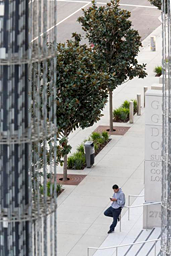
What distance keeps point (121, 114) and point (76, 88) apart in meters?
8.26

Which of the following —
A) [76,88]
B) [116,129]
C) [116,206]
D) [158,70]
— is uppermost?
[158,70]

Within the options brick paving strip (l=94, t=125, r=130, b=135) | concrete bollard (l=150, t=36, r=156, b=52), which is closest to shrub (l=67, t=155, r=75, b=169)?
brick paving strip (l=94, t=125, r=130, b=135)

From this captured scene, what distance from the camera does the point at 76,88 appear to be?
2417 centimetres

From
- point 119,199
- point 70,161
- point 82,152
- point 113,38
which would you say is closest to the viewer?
point 119,199

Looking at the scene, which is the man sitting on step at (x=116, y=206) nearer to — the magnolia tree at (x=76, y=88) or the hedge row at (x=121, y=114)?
the magnolia tree at (x=76, y=88)

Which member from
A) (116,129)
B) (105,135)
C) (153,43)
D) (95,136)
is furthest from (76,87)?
(153,43)

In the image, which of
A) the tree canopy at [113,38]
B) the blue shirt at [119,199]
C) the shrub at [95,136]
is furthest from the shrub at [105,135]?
the blue shirt at [119,199]

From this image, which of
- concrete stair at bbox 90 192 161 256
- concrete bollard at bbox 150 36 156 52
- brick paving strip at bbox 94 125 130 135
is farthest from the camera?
concrete bollard at bbox 150 36 156 52

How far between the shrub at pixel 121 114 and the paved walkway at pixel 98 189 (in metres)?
0.46

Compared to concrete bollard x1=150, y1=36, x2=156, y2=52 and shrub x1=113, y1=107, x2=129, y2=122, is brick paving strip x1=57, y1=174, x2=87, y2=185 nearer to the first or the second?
shrub x1=113, y1=107, x2=129, y2=122

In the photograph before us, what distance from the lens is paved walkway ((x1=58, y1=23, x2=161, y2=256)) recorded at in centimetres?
2211

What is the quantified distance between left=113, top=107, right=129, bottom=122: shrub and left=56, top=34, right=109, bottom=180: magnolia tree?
701 centimetres

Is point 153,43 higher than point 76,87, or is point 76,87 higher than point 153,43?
point 153,43

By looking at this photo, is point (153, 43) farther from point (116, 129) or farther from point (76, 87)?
point (76, 87)
